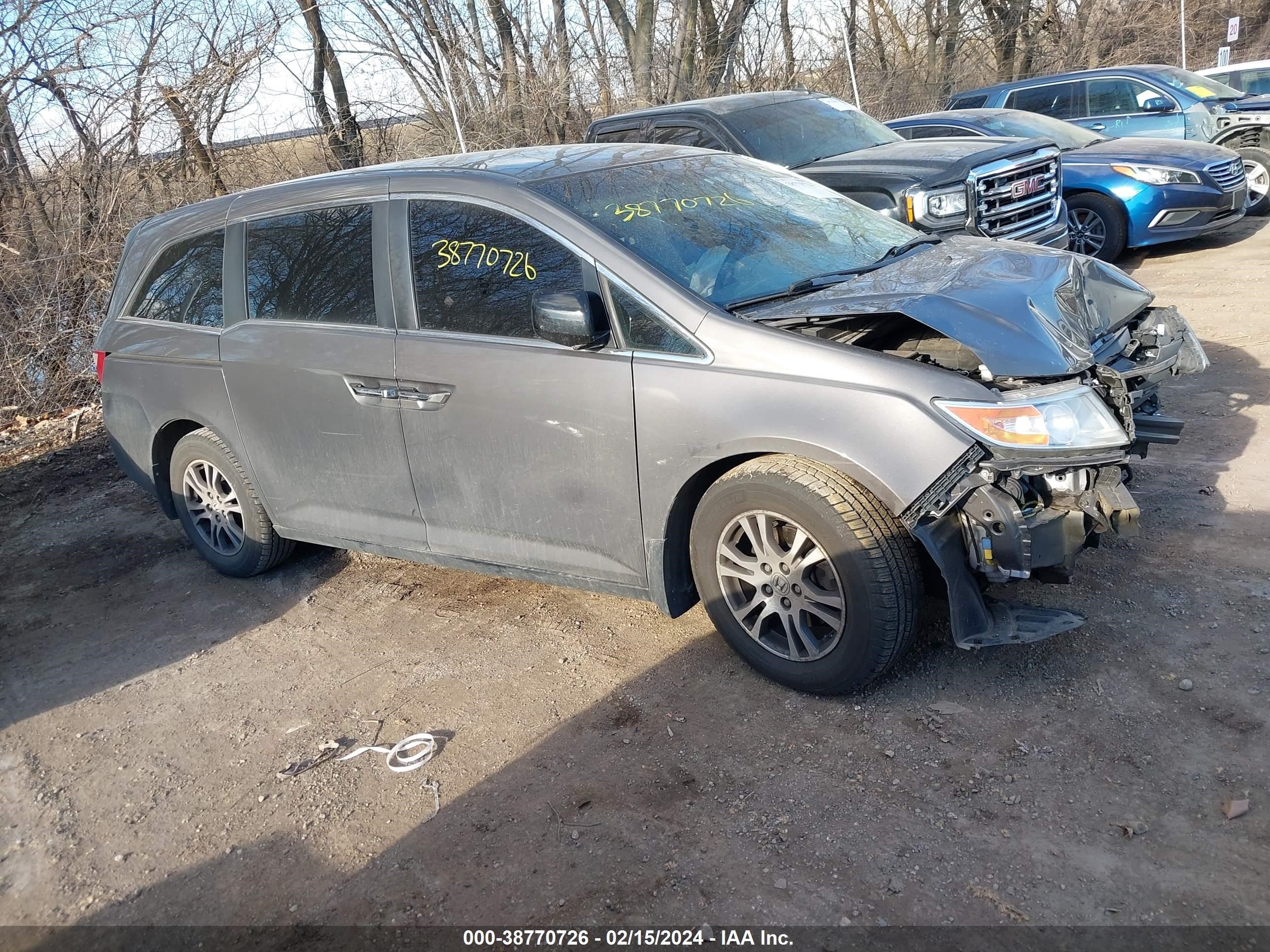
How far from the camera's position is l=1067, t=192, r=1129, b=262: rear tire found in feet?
32.9

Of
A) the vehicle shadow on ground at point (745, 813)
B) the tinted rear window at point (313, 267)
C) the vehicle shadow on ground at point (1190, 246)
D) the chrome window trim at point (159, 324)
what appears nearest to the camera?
the vehicle shadow on ground at point (745, 813)

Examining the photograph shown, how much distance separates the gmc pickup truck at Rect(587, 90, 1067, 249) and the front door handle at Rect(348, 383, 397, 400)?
3930 millimetres

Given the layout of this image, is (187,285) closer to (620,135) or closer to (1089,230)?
(620,135)

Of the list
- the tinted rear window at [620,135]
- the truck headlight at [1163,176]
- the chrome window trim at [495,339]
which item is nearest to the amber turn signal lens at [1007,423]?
the chrome window trim at [495,339]

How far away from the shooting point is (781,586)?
11.9ft

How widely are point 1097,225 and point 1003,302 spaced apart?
25.0 feet

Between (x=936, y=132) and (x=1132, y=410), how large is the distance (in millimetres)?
7701

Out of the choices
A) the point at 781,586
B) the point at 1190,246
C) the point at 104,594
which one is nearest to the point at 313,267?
the point at 104,594

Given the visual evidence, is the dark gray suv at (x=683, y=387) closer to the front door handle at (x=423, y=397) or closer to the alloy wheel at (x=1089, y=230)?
the front door handle at (x=423, y=397)

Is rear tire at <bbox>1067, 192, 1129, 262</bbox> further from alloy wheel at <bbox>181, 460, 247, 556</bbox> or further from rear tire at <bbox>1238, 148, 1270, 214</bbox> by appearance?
alloy wheel at <bbox>181, 460, 247, 556</bbox>

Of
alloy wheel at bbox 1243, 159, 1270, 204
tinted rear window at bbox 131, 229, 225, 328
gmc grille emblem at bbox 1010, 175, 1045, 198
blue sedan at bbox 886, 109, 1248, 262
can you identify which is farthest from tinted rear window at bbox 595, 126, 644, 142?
alloy wheel at bbox 1243, 159, 1270, 204

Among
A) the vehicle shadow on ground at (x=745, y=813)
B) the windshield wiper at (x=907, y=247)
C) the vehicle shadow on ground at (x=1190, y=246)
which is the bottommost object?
the vehicle shadow on ground at (x=745, y=813)

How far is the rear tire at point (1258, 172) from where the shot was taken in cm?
1193

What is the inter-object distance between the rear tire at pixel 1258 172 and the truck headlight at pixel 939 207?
6.27 m
